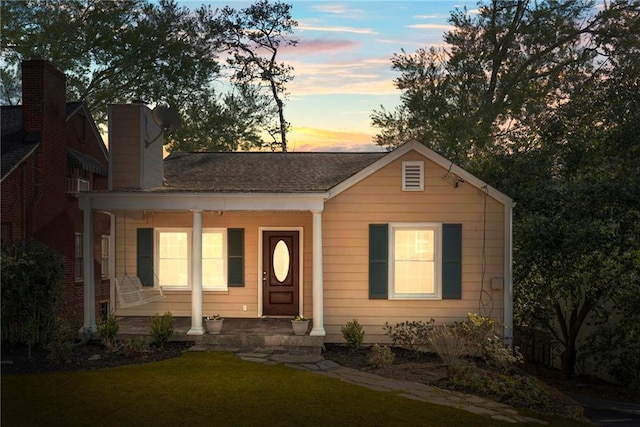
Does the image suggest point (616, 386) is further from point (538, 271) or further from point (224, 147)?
point (224, 147)

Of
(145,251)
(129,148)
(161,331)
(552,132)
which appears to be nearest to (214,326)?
(161,331)

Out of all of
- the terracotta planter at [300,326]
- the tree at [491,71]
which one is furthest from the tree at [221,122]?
the terracotta planter at [300,326]

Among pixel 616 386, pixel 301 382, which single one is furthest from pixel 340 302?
pixel 616 386

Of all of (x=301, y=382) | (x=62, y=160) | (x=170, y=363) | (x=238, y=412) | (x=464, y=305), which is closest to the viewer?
(x=238, y=412)

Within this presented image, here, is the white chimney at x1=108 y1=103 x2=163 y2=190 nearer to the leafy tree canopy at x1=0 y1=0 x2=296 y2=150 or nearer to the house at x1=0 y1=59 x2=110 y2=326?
the house at x1=0 y1=59 x2=110 y2=326

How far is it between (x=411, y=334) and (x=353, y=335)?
122 centimetres

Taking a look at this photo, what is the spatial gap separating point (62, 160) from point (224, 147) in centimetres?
1266

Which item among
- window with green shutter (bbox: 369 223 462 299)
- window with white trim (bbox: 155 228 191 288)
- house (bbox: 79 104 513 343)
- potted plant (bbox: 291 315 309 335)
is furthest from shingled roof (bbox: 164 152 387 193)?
potted plant (bbox: 291 315 309 335)

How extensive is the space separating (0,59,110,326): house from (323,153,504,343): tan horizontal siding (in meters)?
7.13

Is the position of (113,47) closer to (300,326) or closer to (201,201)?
(201,201)

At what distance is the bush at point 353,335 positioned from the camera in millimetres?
13391

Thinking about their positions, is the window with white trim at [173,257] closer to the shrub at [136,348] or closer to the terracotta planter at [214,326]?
the terracotta planter at [214,326]

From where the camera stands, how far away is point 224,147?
31.3m

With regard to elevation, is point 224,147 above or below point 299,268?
above
